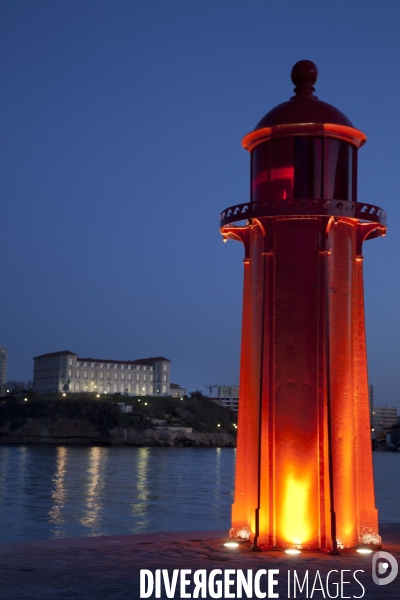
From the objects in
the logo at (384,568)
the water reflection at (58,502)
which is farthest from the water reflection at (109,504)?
the logo at (384,568)

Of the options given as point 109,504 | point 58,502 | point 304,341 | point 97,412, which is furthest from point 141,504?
point 97,412

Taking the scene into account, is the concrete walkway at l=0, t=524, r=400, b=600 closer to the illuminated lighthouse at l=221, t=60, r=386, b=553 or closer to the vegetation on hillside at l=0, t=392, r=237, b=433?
the illuminated lighthouse at l=221, t=60, r=386, b=553

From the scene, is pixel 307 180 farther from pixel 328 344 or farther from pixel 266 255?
pixel 328 344

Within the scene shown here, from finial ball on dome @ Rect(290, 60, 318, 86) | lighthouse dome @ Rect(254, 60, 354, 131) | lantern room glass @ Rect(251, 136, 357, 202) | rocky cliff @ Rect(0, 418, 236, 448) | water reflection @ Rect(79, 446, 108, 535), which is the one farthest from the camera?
rocky cliff @ Rect(0, 418, 236, 448)

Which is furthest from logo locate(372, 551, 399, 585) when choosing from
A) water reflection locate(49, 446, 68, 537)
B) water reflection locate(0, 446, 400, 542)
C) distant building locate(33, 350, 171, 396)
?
distant building locate(33, 350, 171, 396)

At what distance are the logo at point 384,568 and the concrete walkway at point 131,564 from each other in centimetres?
8

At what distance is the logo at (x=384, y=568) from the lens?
8241 millimetres

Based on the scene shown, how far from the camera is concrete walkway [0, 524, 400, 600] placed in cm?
744

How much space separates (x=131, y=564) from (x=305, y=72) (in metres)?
7.07

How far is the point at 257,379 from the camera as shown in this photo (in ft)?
36.1

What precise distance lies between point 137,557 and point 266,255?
4.19m

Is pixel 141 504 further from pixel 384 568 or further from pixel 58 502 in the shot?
pixel 384 568

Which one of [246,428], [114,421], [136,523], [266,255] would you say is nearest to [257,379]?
[246,428]

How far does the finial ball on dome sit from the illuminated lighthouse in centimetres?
19
